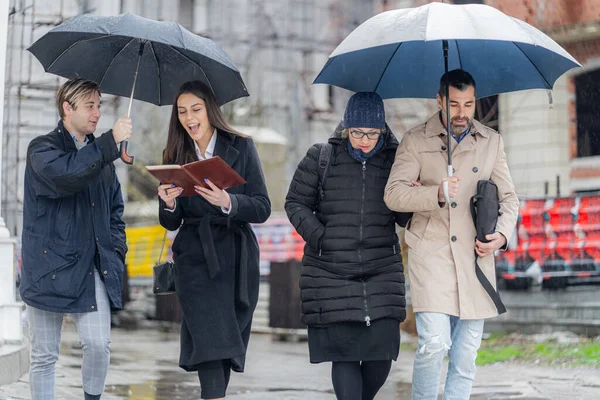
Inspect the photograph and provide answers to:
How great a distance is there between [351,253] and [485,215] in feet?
2.55

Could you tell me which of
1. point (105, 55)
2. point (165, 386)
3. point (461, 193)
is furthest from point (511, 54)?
point (165, 386)

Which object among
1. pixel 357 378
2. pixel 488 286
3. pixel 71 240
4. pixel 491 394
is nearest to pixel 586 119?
pixel 491 394

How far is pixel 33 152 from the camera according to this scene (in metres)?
5.61

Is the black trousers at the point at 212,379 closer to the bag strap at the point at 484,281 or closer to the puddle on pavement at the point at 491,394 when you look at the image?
the bag strap at the point at 484,281

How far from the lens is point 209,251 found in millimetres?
5664

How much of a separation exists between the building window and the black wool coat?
1634 centimetres

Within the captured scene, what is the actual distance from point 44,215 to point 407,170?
2.04 m

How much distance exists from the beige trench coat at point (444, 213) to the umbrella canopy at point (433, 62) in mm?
455

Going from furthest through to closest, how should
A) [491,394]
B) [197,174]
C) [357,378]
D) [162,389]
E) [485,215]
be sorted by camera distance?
1. [162,389]
2. [491,394]
3. [357,378]
4. [485,215]
5. [197,174]

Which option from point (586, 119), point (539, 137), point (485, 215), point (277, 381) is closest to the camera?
point (485, 215)

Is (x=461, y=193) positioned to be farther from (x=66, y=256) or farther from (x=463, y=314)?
(x=66, y=256)

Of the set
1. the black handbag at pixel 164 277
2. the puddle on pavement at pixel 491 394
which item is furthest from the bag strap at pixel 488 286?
the puddle on pavement at pixel 491 394

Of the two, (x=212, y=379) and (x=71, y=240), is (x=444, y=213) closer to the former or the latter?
(x=212, y=379)

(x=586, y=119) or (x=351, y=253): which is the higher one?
(x=586, y=119)
